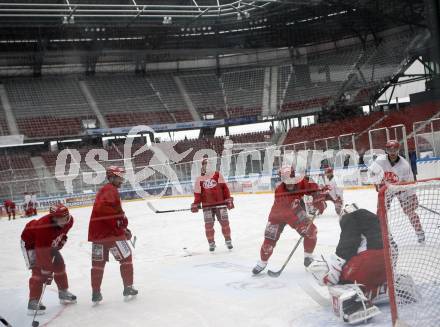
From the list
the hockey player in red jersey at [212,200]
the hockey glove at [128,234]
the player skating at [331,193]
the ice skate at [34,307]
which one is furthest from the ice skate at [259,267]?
the ice skate at [34,307]

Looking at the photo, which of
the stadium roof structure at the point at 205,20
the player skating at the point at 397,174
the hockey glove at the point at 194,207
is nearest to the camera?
the stadium roof structure at the point at 205,20

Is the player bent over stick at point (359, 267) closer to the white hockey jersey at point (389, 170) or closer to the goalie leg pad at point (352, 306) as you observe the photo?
the goalie leg pad at point (352, 306)

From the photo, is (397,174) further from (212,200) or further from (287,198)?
(212,200)

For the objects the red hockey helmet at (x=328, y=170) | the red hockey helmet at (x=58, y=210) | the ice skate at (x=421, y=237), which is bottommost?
the ice skate at (x=421, y=237)

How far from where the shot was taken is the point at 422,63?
4.29ft

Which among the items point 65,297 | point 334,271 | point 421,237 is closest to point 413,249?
point 421,237

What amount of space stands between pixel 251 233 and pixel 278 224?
179 mm

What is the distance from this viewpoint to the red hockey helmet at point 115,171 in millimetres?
1196

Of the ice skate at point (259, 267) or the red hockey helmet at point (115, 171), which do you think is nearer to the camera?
the red hockey helmet at point (115, 171)

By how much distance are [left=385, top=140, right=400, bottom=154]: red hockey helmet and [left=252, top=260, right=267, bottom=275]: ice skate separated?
65 cm

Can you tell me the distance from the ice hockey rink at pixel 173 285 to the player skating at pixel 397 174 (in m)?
0.16

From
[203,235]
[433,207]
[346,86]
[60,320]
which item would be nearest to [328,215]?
[433,207]

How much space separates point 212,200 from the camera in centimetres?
176

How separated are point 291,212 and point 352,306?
0.48 metres
